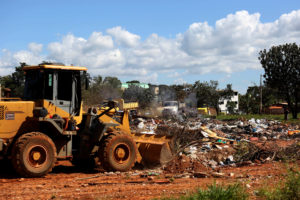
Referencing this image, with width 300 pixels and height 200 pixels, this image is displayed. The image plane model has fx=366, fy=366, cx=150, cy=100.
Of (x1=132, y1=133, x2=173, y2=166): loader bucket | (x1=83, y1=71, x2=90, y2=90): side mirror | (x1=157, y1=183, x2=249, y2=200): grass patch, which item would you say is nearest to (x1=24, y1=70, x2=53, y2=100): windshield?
(x1=83, y1=71, x2=90, y2=90): side mirror

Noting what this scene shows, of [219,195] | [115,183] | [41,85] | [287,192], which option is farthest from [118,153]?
[287,192]

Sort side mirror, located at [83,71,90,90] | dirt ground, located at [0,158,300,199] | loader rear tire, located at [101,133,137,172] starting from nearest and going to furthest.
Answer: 1. dirt ground, located at [0,158,300,199]
2. loader rear tire, located at [101,133,137,172]
3. side mirror, located at [83,71,90,90]

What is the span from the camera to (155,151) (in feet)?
31.2

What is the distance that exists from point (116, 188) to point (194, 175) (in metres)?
1.98

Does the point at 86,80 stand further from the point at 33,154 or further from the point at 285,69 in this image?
the point at 285,69

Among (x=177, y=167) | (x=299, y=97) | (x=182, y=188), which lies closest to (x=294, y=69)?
(x=299, y=97)

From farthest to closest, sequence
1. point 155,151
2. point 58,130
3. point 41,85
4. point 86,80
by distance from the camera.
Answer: point 155,151 < point 86,80 < point 41,85 < point 58,130

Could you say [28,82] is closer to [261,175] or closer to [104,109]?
[104,109]

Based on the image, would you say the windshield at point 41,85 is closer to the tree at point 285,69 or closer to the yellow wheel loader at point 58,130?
the yellow wheel loader at point 58,130

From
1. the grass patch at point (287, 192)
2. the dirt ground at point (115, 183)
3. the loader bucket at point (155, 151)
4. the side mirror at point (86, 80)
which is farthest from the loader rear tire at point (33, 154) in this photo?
the grass patch at point (287, 192)

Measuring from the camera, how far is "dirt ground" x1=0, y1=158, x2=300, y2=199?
20.8 feet

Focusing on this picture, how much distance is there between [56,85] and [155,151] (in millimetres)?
3007

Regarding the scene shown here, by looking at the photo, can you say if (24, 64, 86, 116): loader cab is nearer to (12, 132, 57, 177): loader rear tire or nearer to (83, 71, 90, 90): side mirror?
(83, 71, 90, 90): side mirror

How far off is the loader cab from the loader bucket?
2008 mm
